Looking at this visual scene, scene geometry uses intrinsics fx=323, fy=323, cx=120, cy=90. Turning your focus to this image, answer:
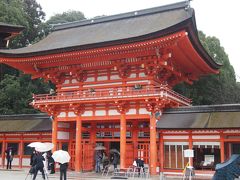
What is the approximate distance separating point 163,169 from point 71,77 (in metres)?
9.82

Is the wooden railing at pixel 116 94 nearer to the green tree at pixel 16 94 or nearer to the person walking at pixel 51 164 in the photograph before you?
the person walking at pixel 51 164

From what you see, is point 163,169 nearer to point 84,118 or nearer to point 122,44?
point 84,118

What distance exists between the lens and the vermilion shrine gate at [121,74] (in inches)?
798

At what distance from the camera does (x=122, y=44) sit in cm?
2002

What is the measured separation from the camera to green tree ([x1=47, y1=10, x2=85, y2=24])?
185 feet

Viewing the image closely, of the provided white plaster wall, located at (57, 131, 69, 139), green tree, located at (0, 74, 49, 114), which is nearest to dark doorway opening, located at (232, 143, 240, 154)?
white plaster wall, located at (57, 131, 69, 139)

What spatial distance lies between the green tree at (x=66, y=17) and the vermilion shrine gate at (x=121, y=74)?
99.5 feet

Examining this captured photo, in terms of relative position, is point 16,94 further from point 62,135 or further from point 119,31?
point 119,31

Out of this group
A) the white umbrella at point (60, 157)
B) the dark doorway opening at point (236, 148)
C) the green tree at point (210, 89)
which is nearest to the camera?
the white umbrella at point (60, 157)

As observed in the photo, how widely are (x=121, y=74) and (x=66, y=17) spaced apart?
128ft

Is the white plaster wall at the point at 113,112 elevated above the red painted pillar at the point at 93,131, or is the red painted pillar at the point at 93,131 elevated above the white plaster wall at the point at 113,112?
the white plaster wall at the point at 113,112

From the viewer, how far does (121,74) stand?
73.5 feet

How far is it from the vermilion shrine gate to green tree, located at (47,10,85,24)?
30318mm

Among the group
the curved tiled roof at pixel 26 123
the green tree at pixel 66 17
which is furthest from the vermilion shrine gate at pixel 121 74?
the green tree at pixel 66 17
